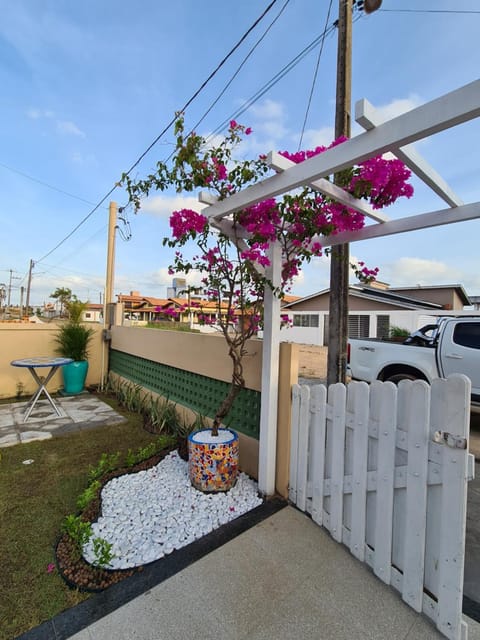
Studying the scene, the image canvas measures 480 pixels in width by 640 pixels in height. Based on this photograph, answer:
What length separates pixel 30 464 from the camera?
286 centimetres

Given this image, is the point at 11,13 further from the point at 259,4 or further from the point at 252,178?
the point at 252,178

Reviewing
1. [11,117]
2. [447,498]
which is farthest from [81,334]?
[447,498]

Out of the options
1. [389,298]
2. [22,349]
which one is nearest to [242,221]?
[22,349]

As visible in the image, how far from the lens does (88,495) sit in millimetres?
2191

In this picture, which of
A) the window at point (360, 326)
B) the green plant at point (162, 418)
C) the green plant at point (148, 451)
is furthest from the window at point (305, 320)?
the green plant at point (148, 451)

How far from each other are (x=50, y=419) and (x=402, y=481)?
438cm

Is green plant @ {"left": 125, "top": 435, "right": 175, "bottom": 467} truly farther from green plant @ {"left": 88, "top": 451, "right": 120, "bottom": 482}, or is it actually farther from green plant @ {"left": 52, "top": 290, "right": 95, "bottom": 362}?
green plant @ {"left": 52, "top": 290, "right": 95, "bottom": 362}

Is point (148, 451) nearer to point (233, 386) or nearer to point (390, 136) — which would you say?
point (233, 386)

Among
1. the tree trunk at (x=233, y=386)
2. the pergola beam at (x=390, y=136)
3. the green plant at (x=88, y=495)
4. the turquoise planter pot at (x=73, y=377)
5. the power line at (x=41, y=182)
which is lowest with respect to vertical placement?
the green plant at (x=88, y=495)

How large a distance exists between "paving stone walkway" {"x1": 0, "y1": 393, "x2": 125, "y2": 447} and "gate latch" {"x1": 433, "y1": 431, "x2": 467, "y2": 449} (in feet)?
12.8

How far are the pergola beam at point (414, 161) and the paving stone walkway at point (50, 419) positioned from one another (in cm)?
424

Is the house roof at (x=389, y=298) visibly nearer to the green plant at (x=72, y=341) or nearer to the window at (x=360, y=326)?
the window at (x=360, y=326)

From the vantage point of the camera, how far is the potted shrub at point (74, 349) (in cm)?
554

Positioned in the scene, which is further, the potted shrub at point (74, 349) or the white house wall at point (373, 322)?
the white house wall at point (373, 322)
